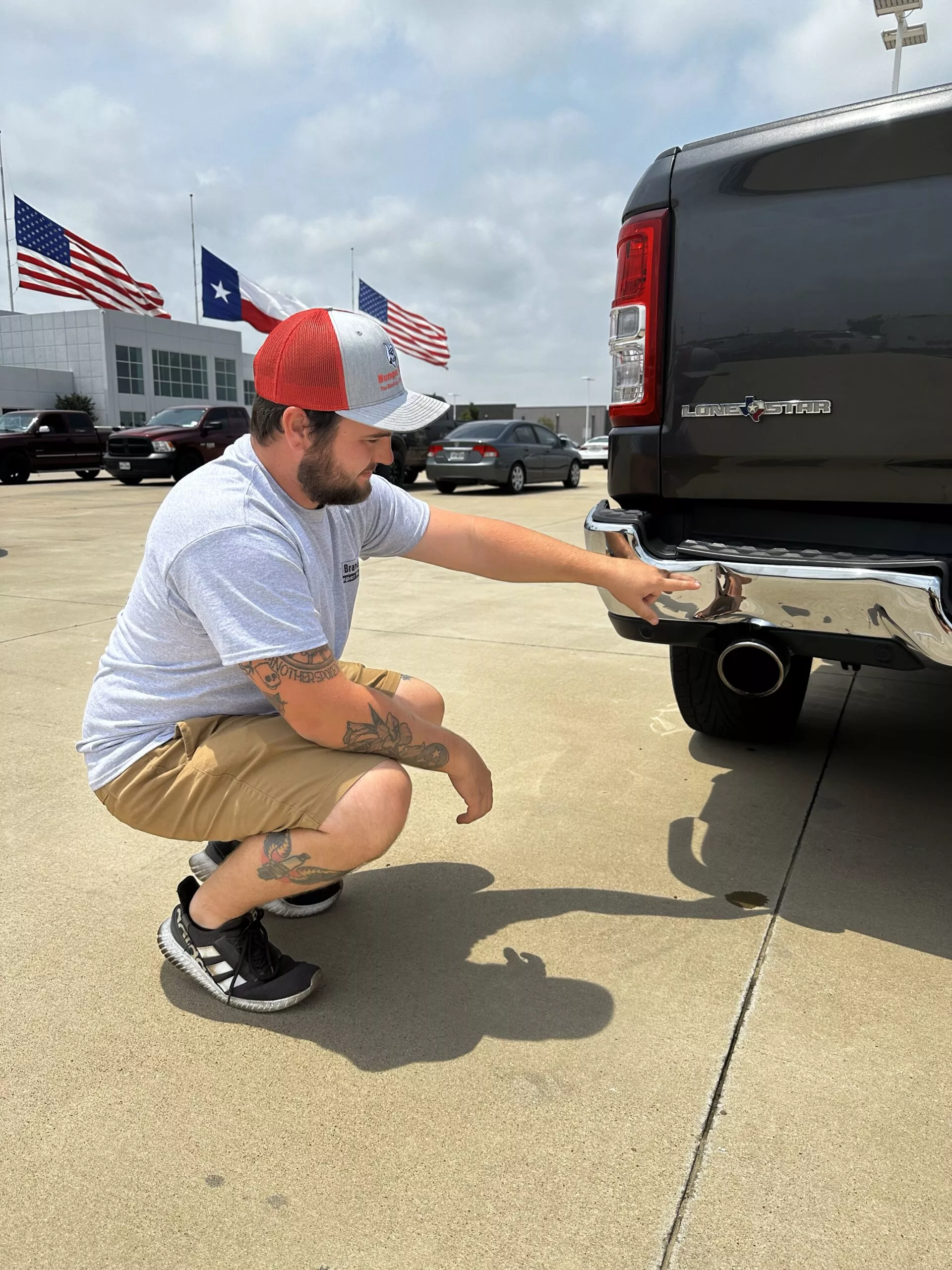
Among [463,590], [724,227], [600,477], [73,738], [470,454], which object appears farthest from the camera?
[600,477]

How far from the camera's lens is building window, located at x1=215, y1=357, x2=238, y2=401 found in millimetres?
51938

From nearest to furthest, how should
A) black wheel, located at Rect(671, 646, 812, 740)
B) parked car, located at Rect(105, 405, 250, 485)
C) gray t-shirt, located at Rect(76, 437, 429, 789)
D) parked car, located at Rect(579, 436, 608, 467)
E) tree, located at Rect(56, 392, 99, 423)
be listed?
1. gray t-shirt, located at Rect(76, 437, 429, 789)
2. black wheel, located at Rect(671, 646, 812, 740)
3. parked car, located at Rect(105, 405, 250, 485)
4. parked car, located at Rect(579, 436, 608, 467)
5. tree, located at Rect(56, 392, 99, 423)

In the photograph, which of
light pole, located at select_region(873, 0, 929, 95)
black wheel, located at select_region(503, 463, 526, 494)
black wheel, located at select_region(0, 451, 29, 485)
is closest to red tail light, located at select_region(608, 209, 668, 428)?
light pole, located at select_region(873, 0, 929, 95)

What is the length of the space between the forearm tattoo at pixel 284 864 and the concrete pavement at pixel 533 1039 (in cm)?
30

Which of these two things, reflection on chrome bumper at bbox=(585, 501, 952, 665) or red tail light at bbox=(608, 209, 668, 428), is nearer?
reflection on chrome bumper at bbox=(585, 501, 952, 665)

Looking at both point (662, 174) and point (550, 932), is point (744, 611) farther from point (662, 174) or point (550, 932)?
point (662, 174)

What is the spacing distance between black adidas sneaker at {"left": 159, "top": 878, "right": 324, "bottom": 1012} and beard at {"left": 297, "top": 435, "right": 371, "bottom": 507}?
3.03 ft

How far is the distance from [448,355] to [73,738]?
86.0 feet

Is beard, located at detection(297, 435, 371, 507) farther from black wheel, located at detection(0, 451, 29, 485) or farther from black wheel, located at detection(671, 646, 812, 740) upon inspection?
black wheel, located at detection(0, 451, 29, 485)

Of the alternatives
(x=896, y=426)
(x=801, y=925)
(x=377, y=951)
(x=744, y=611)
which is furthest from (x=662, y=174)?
(x=377, y=951)

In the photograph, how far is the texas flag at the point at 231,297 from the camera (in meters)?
22.0

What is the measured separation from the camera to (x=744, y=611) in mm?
2285

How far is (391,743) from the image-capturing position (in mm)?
2002

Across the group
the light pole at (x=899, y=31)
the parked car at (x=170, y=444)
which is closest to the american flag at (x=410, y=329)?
the parked car at (x=170, y=444)
